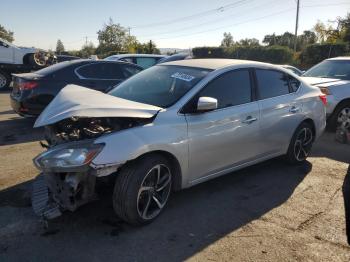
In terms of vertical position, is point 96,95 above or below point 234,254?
above

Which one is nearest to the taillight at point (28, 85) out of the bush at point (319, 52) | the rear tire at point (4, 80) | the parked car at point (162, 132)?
Result: the parked car at point (162, 132)

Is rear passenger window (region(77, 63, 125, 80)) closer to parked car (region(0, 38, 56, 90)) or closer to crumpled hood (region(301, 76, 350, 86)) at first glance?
crumpled hood (region(301, 76, 350, 86))

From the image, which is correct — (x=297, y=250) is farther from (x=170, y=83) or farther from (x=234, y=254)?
(x=170, y=83)

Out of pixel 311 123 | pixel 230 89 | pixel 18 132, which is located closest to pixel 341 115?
pixel 311 123

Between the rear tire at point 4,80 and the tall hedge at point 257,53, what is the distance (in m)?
26.4

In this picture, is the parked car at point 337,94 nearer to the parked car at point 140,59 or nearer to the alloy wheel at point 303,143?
the alloy wheel at point 303,143

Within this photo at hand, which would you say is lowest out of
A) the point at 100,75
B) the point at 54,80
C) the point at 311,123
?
the point at 311,123

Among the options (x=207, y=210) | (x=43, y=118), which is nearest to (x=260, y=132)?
(x=207, y=210)

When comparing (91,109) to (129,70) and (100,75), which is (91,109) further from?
(129,70)

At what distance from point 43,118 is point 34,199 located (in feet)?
2.70

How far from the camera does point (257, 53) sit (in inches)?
1538

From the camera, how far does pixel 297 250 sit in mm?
3547

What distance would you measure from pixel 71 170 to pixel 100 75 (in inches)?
229

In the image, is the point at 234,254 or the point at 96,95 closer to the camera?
the point at 234,254
